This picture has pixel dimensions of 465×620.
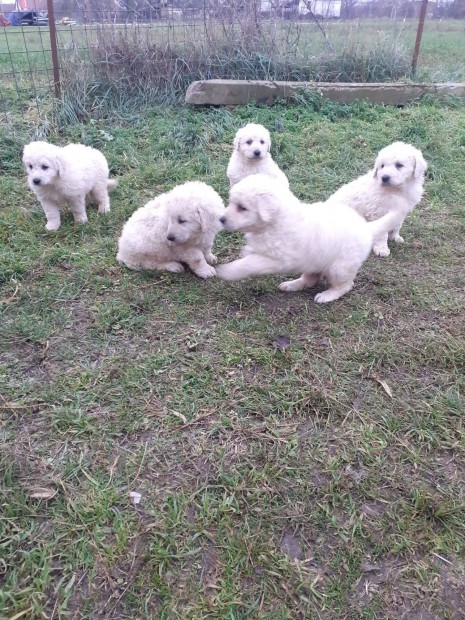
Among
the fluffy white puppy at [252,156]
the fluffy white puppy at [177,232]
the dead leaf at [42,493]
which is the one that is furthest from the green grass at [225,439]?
the fluffy white puppy at [252,156]

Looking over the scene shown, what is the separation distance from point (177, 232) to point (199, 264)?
35 cm

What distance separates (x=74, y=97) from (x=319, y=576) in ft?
22.4

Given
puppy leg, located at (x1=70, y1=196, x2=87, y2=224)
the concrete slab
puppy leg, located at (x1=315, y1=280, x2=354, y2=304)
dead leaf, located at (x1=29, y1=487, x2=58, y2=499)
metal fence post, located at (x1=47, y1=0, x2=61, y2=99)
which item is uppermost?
metal fence post, located at (x1=47, y1=0, x2=61, y2=99)

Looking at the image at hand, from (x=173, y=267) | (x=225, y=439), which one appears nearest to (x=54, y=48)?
(x=173, y=267)

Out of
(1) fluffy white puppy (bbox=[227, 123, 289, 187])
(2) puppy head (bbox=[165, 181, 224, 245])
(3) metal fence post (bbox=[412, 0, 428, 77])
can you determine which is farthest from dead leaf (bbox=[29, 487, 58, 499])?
(3) metal fence post (bbox=[412, 0, 428, 77])

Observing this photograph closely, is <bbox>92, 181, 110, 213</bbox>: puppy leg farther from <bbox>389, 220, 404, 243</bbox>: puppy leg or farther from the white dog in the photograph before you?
<bbox>389, 220, 404, 243</bbox>: puppy leg

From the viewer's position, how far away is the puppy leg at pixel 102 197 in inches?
183

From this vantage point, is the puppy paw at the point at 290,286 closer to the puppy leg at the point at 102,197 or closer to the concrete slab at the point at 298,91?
the puppy leg at the point at 102,197

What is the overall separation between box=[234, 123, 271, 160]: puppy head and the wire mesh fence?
301 centimetres

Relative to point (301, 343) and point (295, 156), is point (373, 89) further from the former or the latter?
point (301, 343)

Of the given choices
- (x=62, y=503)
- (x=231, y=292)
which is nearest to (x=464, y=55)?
(x=231, y=292)

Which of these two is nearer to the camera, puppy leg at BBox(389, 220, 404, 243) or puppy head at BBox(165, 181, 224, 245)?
puppy head at BBox(165, 181, 224, 245)

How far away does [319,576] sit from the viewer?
6.09ft

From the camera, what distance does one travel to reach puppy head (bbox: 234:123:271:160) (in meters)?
4.73
